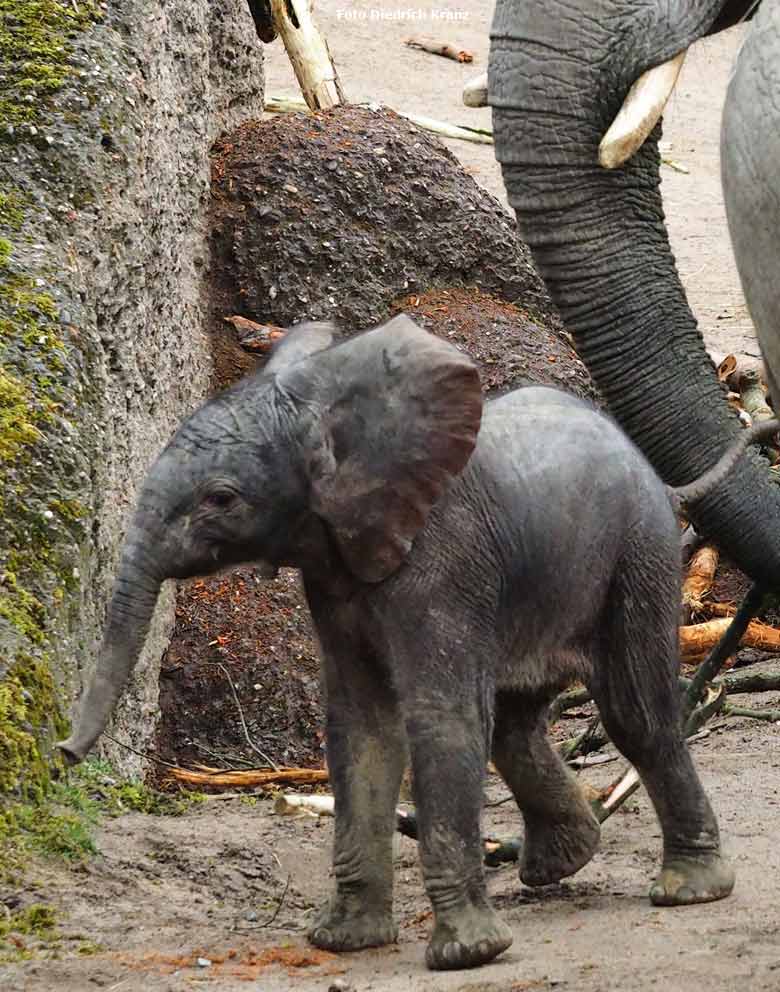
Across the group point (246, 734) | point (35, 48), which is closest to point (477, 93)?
point (35, 48)

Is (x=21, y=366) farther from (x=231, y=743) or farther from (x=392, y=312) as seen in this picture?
(x=392, y=312)

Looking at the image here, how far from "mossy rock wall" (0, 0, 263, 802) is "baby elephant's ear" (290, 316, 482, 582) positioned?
4.05 ft

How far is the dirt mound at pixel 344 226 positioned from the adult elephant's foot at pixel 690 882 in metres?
3.74

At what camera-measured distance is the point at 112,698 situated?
4.01 metres

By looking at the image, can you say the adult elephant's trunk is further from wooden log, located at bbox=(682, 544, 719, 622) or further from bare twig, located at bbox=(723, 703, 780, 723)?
wooden log, located at bbox=(682, 544, 719, 622)

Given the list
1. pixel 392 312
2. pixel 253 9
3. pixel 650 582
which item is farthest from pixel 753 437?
pixel 253 9

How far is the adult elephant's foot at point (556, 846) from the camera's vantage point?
15.8 feet

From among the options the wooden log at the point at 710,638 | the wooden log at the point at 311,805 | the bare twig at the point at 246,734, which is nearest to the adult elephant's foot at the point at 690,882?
the wooden log at the point at 311,805

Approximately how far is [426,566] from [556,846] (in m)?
0.98

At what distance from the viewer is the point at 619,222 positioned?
4.19 m

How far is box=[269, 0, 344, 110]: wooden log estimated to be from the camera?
9.50 m

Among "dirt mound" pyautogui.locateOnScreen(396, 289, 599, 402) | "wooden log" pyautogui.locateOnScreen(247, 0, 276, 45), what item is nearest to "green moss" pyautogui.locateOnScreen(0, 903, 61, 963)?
"dirt mound" pyautogui.locateOnScreen(396, 289, 599, 402)

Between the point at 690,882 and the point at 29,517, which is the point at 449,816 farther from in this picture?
the point at 29,517

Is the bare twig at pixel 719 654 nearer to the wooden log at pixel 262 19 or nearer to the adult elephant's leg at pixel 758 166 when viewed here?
the adult elephant's leg at pixel 758 166
